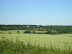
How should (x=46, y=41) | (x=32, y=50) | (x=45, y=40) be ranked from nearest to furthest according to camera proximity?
(x=32, y=50), (x=46, y=41), (x=45, y=40)

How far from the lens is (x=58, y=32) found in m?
15.9

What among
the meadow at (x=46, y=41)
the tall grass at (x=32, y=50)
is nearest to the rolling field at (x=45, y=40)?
the meadow at (x=46, y=41)

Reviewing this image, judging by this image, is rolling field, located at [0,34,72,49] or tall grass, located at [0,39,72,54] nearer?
tall grass, located at [0,39,72,54]

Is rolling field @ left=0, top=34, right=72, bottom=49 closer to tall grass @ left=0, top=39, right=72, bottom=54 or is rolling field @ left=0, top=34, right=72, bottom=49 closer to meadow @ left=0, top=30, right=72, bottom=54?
meadow @ left=0, top=30, right=72, bottom=54

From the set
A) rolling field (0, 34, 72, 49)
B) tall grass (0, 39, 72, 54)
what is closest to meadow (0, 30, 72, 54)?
rolling field (0, 34, 72, 49)

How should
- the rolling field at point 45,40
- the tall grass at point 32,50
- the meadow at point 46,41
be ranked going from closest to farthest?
the tall grass at point 32,50 → the meadow at point 46,41 → the rolling field at point 45,40

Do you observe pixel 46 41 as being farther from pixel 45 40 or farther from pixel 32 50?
pixel 32 50

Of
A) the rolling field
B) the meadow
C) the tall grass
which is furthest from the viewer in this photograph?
the rolling field

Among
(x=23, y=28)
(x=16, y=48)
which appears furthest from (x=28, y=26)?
(x=16, y=48)

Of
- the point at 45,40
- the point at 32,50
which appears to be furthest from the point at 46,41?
the point at 32,50

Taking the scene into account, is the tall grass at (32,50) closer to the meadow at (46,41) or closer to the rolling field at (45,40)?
the meadow at (46,41)

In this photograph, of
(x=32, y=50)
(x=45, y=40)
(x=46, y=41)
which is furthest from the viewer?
(x=45, y=40)

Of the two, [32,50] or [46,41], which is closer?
[32,50]

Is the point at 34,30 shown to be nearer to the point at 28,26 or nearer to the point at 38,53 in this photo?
the point at 28,26
